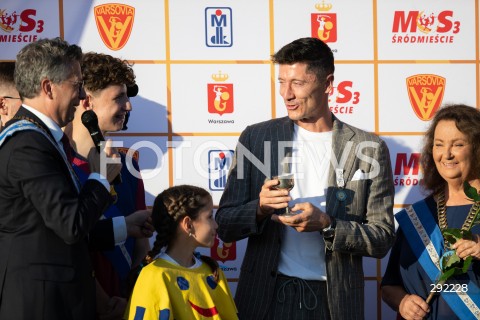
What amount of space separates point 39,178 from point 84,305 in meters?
0.56

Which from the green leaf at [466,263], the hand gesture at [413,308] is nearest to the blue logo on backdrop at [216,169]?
the hand gesture at [413,308]

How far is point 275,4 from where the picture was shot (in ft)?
14.8

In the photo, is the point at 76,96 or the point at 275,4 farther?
the point at 275,4

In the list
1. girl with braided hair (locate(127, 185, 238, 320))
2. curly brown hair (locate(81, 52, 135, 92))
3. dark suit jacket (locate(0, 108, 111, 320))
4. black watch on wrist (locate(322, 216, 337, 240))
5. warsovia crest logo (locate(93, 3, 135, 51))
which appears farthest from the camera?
warsovia crest logo (locate(93, 3, 135, 51))

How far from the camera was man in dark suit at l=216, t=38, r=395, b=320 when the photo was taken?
3.42 m

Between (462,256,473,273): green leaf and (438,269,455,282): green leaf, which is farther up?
(462,256,473,273): green leaf

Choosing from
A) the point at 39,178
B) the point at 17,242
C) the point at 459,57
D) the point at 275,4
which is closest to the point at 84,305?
the point at 17,242

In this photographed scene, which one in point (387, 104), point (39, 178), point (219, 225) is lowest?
point (219, 225)

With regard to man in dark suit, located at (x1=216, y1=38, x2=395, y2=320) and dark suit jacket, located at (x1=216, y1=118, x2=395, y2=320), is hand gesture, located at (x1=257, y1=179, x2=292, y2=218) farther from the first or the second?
dark suit jacket, located at (x1=216, y1=118, x2=395, y2=320)

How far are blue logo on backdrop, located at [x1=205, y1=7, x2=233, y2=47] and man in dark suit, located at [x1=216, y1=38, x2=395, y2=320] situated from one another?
93cm

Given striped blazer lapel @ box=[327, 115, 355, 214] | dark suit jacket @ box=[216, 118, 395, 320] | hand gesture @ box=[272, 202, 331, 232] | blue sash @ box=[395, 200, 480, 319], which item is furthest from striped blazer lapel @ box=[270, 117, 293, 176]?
blue sash @ box=[395, 200, 480, 319]

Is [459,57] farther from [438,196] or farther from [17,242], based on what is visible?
[17,242]

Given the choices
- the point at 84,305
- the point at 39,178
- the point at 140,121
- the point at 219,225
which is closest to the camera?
the point at 39,178

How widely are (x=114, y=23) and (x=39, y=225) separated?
1.99 m
